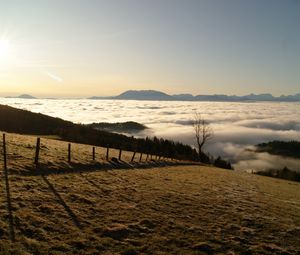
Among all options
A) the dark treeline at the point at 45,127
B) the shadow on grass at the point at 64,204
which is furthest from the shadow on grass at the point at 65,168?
the dark treeline at the point at 45,127

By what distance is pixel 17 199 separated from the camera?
54.3 ft

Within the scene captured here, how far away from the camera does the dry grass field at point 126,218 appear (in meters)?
13.5

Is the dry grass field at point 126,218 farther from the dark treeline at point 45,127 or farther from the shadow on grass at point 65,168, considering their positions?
the dark treeline at point 45,127

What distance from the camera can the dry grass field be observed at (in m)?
13.5

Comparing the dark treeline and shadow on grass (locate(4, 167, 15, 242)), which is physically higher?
shadow on grass (locate(4, 167, 15, 242))

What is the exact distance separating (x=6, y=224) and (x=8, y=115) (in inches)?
3746

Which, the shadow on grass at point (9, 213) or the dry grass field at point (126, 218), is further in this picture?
the dry grass field at point (126, 218)

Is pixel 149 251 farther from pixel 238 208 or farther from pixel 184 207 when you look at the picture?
pixel 238 208

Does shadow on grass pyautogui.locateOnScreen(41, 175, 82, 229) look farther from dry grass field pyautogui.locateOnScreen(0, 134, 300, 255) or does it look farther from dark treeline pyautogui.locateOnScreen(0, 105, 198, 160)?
dark treeline pyautogui.locateOnScreen(0, 105, 198, 160)

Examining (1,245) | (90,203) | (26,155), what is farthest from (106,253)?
(26,155)

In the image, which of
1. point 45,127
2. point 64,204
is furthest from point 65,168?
point 45,127

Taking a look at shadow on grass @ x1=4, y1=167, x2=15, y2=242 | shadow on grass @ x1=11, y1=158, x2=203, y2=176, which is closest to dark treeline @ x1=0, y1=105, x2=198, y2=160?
shadow on grass @ x1=11, y1=158, x2=203, y2=176

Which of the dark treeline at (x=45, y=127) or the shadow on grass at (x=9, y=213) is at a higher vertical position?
the shadow on grass at (x=9, y=213)

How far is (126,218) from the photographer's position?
1703 cm
